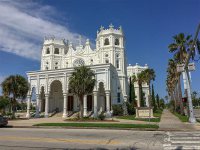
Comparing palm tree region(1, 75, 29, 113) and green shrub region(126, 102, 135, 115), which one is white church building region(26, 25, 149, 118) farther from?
palm tree region(1, 75, 29, 113)

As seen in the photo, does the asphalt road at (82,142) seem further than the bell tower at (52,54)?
No

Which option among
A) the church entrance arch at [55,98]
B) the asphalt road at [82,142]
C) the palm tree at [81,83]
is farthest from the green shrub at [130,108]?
the asphalt road at [82,142]

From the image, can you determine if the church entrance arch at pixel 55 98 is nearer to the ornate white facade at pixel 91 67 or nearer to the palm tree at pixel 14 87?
the ornate white facade at pixel 91 67

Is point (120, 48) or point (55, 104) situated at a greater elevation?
point (120, 48)

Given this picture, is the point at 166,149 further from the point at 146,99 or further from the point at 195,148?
the point at 146,99

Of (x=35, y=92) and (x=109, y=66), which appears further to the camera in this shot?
(x=35, y=92)

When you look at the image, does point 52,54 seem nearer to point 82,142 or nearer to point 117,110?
point 117,110

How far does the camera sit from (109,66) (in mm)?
A: 44469

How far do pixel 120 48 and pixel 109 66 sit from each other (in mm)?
Answer: 10142

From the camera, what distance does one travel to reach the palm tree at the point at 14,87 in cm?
4031

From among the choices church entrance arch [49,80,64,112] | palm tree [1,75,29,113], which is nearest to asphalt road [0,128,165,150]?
palm tree [1,75,29,113]

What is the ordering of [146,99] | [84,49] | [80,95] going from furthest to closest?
[146,99]
[84,49]
[80,95]

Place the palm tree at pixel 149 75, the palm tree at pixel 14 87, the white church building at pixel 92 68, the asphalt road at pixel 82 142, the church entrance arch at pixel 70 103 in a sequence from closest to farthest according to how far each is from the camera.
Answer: the asphalt road at pixel 82 142 → the palm tree at pixel 14 87 → the white church building at pixel 92 68 → the church entrance arch at pixel 70 103 → the palm tree at pixel 149 75

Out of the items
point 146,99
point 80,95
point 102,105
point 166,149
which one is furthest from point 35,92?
point 166,149
